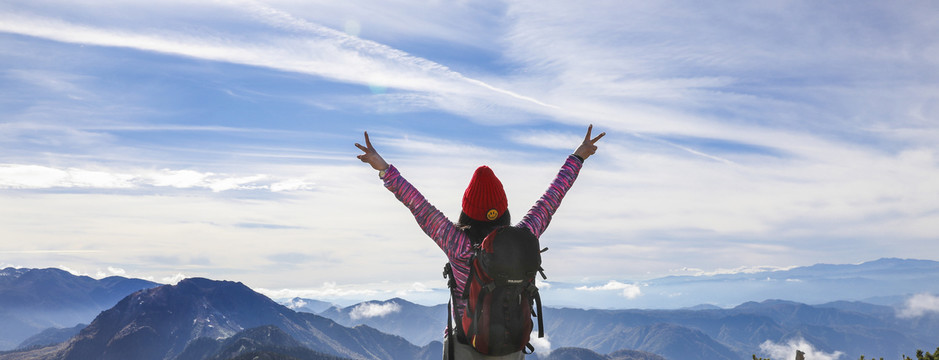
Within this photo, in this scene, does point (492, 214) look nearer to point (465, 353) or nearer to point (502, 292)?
point (502, 292)

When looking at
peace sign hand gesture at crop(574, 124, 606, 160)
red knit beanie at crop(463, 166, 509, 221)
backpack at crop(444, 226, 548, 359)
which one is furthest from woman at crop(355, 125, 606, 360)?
peace sign hand gesture at crop(574, 124, 606, 160)

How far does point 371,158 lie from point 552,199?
2174 mm

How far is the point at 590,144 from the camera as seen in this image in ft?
26.9

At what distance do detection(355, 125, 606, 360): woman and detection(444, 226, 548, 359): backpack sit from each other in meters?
0.22

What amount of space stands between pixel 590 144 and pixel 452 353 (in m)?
3.42

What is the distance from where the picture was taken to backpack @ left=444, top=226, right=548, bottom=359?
5836 millimetres

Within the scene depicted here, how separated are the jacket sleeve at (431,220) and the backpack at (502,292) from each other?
0.24 meters

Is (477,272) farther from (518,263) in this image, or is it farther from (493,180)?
(493,180)

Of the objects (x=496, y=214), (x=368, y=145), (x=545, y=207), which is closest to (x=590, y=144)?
(x=545, y=207)

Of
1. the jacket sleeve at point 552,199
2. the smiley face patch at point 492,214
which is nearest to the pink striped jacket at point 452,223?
the jacket sleeve at point 552,199

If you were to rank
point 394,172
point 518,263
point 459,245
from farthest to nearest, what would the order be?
point 394,172 < point 459,245 < point 518,263

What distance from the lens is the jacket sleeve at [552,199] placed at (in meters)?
6.98

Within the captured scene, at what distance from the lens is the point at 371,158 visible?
22.7 feet

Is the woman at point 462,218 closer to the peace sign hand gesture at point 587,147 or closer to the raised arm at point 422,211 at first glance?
the raised arm at point 422,211
